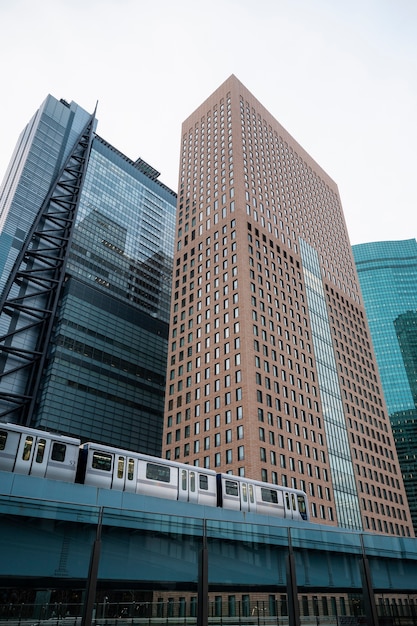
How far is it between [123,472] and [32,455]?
5.16m

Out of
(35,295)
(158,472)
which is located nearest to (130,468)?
(158,472)

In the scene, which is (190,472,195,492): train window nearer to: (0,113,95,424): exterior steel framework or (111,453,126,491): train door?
(111,453,126,491): train door

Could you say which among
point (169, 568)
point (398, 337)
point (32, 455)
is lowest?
point (169, 568)

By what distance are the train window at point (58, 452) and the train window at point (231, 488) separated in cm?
1130

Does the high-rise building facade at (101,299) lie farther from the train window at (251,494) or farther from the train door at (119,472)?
the train door at (119,472)

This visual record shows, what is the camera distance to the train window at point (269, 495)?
3284cm

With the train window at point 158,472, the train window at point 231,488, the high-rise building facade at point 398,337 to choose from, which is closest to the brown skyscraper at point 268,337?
the train window at point 231,488

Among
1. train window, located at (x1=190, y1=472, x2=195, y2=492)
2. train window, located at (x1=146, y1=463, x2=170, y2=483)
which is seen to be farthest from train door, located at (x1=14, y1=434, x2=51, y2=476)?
train window, located at (x1=190, y1=472, x2=195, y2=492)

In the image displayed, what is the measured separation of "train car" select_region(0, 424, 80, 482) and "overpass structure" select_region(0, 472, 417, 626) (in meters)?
3.19

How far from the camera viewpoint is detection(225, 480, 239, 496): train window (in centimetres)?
3103

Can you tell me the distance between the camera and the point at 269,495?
33250mm

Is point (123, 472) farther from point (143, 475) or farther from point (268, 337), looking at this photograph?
point (268, 337)

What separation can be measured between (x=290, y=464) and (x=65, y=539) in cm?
4709

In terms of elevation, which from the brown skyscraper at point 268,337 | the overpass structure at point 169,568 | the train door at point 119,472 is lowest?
the overpass structure at point 169,568
